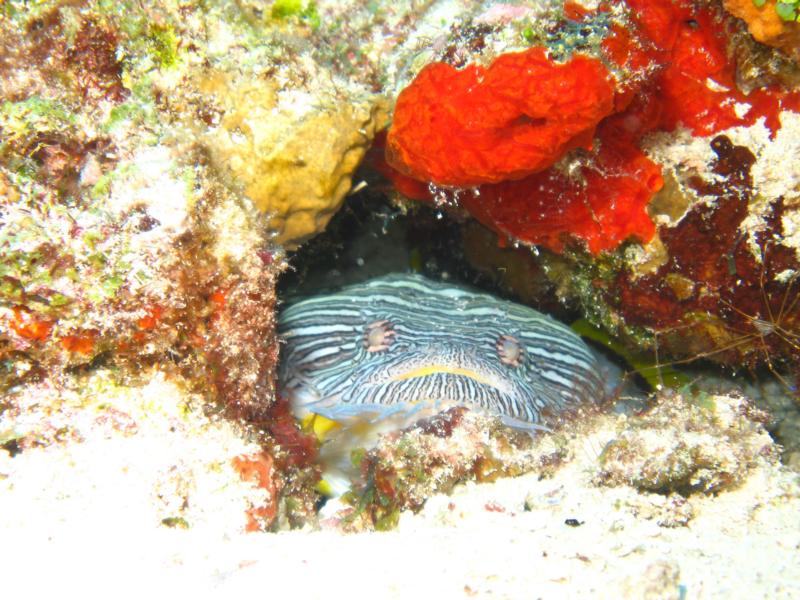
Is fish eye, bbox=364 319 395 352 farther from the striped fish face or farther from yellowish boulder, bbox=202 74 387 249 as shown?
yellowish boulder, bbox=202 74 387 249

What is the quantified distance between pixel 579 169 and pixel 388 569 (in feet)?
10.3

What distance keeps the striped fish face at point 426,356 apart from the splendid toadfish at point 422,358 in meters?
0.01

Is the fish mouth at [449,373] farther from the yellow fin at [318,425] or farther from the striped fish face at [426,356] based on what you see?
the yellow fin at [318,425]

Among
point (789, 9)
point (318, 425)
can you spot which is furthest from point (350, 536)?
point (789, 9)

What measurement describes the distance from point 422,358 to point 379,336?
0.65 meters

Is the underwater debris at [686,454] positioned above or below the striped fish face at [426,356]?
below

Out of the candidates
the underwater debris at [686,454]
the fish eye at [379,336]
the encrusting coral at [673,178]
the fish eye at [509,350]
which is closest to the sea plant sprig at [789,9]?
the encrusting coral at [673,178]

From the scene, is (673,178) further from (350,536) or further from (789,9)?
(350,536)

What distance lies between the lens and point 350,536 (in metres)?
2.51

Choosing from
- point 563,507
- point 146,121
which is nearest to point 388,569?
point 563,507

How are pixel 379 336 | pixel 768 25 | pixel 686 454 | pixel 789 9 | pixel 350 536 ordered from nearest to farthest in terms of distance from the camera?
pixel 350 536, pixel 686 454, pixel 789 9, pixel 768 25, pixel 379 336

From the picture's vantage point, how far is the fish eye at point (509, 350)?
434 cm

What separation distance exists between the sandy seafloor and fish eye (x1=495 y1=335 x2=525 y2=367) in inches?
53.5

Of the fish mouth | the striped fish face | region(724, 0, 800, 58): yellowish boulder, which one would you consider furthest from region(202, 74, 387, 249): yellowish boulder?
region(724, 0, 800, 58): yellowish boulder
